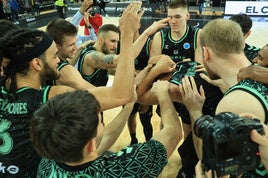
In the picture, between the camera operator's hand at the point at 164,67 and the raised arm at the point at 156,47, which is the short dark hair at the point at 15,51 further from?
the raised arm at the point at 156,47

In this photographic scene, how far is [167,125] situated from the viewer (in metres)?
1.85

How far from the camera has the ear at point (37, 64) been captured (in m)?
1.97

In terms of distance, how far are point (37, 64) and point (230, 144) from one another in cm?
140

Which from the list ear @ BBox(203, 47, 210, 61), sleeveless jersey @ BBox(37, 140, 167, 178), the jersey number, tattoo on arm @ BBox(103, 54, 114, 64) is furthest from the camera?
tattoo on arm @ BBox(103, 54, 114, 64)

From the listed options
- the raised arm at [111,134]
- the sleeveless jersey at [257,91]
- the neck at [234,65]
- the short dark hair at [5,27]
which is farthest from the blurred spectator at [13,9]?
the sleeveless jersey at [257,91]

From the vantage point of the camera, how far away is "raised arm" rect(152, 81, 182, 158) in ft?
5.59

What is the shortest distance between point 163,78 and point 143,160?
1.27 meters

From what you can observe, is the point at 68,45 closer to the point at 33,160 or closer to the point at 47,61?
the point at 47,61

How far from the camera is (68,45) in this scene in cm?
318

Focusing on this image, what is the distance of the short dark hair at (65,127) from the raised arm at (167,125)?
50 cm

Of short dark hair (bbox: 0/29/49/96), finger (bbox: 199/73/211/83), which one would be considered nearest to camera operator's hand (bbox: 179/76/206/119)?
finger (bbox: 199/73/211/83)

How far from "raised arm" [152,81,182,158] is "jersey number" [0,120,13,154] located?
93cm

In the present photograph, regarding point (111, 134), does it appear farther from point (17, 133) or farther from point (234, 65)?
point (234, 65)

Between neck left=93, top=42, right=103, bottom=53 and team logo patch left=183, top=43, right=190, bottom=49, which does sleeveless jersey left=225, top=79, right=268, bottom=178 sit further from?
neck left=93, top=42, right=103, bottom=53
